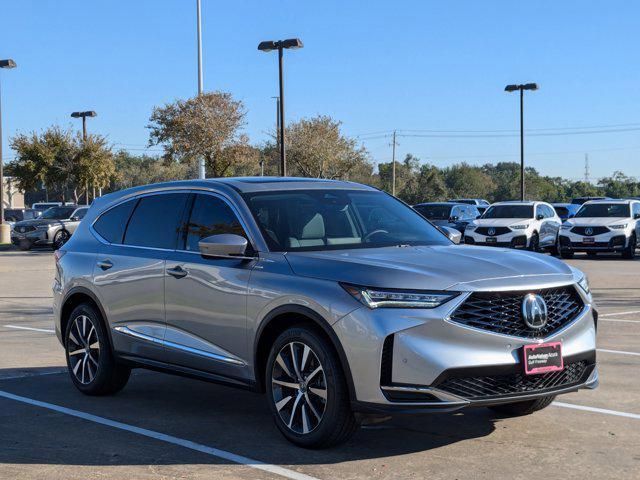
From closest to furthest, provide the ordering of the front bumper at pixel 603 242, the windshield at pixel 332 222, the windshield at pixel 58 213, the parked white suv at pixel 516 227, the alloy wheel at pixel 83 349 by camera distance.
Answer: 1. the windshield at pixel 332 222
2. the alloy wheel at pixel 83 349
3. the front bumper at pixel 603 242
4. the parked white suv at pixel 516 227
5. the windshield at pixel 58 213

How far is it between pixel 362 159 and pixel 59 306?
57.2m

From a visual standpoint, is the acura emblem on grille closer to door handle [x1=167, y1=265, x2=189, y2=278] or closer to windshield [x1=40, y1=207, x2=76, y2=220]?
door handle [x1=167, y1=265, x2=189, y2=278]

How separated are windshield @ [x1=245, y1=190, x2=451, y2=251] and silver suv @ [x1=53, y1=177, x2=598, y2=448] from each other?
1 centimetres

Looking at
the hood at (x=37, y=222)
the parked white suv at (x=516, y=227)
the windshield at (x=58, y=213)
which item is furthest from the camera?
the windshield at (x=58, y=213)

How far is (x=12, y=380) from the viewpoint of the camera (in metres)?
8.78

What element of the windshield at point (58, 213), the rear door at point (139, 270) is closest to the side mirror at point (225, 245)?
the rear door at point (139, 270)

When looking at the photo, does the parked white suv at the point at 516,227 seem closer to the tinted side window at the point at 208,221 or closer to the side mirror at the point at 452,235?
the side mirror at the point at 452,235

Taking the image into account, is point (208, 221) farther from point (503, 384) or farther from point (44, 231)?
point (44, 231)

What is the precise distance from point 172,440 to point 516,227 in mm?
23592

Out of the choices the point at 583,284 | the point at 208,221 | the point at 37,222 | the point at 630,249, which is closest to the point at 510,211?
the point at 630,249

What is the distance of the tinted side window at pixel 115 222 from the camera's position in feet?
26.5

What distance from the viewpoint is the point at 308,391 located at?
596 cm

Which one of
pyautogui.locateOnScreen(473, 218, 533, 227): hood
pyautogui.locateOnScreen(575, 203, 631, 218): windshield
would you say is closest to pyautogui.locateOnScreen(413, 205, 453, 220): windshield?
pyautogui.locateOnScreen(473, 218, 533, 227): hood

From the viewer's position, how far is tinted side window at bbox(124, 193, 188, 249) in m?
7.45
